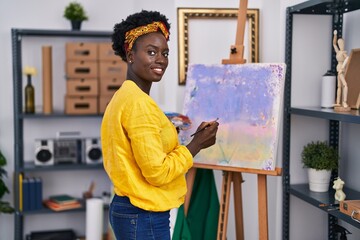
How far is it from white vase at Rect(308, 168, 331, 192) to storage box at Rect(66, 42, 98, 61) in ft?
6.58

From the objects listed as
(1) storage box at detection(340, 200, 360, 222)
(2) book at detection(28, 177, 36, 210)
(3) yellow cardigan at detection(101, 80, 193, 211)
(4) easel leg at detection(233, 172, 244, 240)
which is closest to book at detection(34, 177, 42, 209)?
(2) book at detection(28, 177, 36, 210)

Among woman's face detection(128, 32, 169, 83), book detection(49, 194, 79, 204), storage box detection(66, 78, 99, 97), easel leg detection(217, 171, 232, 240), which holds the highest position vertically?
woman's face detection(128, 32, 169, 83)

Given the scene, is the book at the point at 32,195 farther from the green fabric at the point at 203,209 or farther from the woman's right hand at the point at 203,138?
the woman's right hand at the point at 203,138

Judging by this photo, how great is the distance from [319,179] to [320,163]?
0.09 m

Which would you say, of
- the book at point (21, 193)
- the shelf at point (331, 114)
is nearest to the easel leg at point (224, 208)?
the shelf at point (331, 114)

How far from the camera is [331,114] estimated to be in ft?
7.88

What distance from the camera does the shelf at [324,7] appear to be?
99.9 inches

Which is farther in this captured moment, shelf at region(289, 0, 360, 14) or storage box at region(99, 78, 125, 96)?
storage box at region(99, 78, 125, 96)

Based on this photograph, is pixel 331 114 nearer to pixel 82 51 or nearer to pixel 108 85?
pixel 108 85

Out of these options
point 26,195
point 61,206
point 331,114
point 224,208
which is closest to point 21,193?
point 26,195

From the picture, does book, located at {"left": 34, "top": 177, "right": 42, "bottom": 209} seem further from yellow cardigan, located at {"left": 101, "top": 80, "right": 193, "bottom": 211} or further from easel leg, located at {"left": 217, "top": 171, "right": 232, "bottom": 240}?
yellow cardigan, located at {"left": 101, "top": 80, "right": 193, "bottom": 211}

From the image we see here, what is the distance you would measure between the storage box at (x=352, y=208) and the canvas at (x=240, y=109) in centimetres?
37

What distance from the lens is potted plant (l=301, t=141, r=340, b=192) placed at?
8.94 ft

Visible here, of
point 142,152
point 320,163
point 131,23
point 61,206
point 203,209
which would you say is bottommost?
point 61,206
